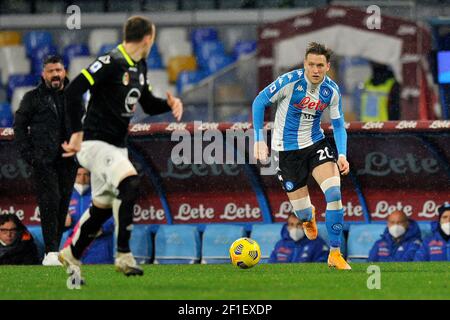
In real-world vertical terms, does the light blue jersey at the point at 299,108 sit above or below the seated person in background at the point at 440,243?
above

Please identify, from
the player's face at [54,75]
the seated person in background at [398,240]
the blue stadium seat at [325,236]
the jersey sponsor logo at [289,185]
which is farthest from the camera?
the blue stadium seat at [325,236]

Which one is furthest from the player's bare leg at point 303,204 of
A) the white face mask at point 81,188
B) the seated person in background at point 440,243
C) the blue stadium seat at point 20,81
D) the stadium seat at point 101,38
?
the blue stadium seat at point 20,81

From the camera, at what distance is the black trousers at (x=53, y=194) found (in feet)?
46.2

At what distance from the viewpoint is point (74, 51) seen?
2555 centimetres

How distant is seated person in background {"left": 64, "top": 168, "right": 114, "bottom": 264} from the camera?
1569 centimetres

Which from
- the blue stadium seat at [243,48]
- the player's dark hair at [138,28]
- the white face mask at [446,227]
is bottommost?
the white face mask at [446,227]

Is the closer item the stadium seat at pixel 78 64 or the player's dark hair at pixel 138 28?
the player's dark hair at pixel 138 28

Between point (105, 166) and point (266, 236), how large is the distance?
569 cm

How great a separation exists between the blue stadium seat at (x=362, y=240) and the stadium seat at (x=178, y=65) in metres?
10.1

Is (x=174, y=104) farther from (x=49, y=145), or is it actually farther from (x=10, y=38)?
(x=10, y=38)

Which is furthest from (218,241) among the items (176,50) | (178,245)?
(176,50)

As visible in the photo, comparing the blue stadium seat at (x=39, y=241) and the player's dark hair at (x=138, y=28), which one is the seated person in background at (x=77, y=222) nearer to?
the blue stadium seat at (x=39, y=241)

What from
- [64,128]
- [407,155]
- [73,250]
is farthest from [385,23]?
[73,250]

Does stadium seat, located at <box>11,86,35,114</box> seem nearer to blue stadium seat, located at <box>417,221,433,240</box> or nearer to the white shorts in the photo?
blue stadium seat, located at <box>417,221,433,240</box>
